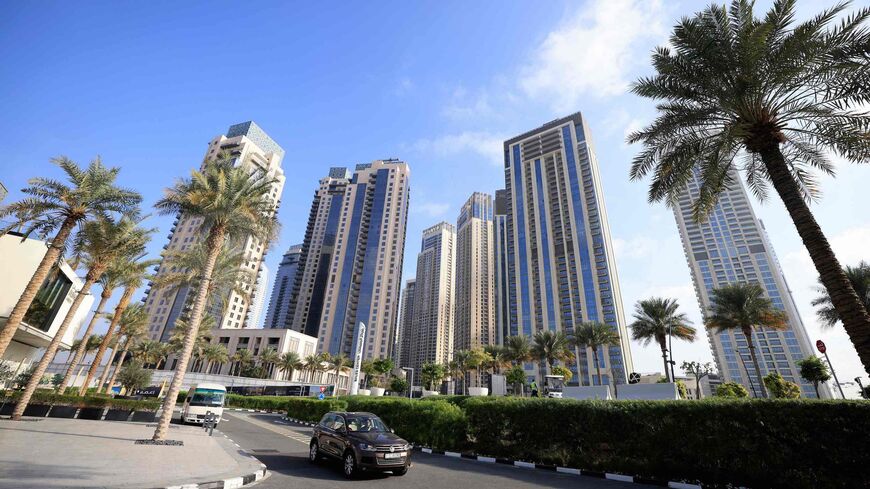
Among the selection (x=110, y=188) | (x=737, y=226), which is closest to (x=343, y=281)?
(x=110, y=188)

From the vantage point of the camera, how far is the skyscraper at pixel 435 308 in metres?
181

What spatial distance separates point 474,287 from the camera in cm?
17888

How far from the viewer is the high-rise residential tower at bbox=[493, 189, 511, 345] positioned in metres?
146

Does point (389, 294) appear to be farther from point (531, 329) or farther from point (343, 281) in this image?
point (531, 329)

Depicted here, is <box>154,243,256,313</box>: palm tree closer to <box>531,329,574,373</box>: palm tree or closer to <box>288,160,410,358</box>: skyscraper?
<box>531,329,574,373</box>: palm tree

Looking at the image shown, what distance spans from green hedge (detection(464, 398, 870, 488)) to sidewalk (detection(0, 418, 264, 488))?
956cm

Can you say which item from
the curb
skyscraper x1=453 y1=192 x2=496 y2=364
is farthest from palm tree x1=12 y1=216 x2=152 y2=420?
skyscraper x1=453 y1=192 x2=496 y2=364

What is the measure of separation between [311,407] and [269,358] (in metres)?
61.7

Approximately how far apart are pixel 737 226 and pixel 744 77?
140 metres

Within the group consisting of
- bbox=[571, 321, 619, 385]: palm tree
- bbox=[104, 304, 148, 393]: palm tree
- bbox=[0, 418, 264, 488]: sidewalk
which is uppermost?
bbox=[571, 321, 619, 385]: palm tree

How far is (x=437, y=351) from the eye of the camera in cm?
17675

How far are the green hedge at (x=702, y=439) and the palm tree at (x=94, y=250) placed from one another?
24.3m

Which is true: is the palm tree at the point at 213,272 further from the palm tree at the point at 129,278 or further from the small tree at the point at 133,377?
the small tree at the point at 133,377

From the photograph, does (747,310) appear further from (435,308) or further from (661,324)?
(435,308)
